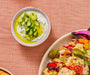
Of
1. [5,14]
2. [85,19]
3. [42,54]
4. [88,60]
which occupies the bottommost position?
[88,60]

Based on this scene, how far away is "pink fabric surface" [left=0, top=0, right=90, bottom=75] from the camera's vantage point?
1.61 meters

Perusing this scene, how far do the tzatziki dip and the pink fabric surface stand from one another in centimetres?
13

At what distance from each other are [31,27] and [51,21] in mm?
222

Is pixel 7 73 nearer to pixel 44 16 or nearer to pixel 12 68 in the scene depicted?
pixel 12 68

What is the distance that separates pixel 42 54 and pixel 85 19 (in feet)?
1.54

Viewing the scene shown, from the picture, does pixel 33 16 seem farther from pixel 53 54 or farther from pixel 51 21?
pixel 53 54

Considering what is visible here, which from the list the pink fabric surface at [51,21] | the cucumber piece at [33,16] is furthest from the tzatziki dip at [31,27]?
the pink fabric surface at [51,21]

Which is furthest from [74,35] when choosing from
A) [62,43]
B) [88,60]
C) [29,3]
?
[29,3]

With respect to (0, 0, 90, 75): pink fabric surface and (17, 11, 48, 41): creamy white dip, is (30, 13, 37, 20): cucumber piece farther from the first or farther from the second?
(0, 0, 90, 75): pink fabric surface

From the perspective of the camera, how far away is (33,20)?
4.87 feet

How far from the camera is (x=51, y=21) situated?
1.63 meters

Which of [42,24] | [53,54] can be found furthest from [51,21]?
[53,54]

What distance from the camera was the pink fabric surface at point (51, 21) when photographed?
1607 mm

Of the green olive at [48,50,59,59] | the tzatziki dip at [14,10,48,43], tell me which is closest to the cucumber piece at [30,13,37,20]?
the tzatziki dip at [14,10,48,43]
